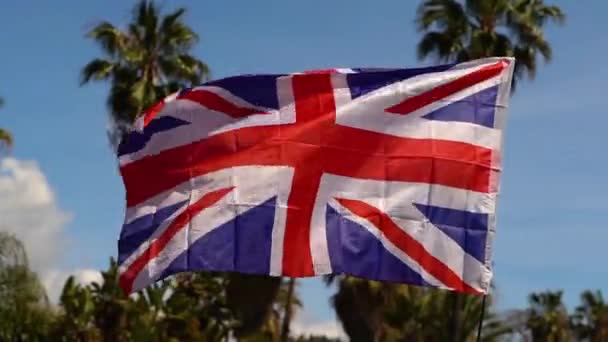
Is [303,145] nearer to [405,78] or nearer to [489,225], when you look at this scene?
[405,78]

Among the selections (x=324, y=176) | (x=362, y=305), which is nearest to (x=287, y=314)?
(x=362, y=305)

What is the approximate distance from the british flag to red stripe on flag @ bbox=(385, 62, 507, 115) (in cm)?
2

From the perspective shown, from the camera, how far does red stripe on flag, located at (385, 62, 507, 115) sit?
39.8 feet

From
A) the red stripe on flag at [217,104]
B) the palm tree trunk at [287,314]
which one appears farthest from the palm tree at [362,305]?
the red stripe on flag at [217,104]

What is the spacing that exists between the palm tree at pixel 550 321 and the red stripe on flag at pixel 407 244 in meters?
51.9

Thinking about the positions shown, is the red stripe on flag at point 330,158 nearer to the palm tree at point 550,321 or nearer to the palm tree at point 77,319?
the palm tree at point 77,319

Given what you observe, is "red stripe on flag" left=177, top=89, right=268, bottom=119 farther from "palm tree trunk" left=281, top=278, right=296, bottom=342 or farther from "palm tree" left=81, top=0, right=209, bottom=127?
"palm tree trunk" left=281, top=278, right=296, bottom=342

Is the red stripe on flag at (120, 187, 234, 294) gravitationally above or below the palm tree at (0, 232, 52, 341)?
above

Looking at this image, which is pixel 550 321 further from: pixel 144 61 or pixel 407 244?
pixel 407 244

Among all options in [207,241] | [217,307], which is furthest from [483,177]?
[217,307]

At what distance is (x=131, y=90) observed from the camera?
31.0 metres

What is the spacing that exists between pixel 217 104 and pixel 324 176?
4.57 ft

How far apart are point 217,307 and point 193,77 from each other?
979 centimetres

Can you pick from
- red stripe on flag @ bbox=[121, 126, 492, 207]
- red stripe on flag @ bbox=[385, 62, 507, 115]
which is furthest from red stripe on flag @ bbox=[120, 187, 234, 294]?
red stripe on flag @ bbox=[385, 62, 507, 115]
